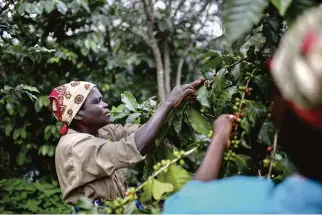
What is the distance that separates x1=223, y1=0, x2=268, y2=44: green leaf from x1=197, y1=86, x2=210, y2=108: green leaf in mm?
644

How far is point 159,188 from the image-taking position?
137cm

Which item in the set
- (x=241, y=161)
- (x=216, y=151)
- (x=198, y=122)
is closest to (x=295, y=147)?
(x=216, y=151)

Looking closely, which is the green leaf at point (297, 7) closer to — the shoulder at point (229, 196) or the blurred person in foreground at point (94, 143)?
the shoulder at point (229, 196)

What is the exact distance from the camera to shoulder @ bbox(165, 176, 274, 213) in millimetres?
976

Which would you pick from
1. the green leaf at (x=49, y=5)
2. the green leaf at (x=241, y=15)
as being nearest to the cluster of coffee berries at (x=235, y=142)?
the green leaf at (x=241, y=15)

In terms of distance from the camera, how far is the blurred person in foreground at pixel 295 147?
2.97ft

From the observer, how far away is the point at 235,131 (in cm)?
140

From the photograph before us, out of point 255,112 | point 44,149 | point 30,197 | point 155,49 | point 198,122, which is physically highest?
point 255,112

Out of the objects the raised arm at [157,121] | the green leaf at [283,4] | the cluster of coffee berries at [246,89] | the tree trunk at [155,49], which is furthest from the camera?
the tree trunk at [155,49]

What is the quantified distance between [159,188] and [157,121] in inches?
19.4

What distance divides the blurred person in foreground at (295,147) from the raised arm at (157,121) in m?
0.78

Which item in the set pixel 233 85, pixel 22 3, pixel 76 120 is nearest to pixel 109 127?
pixel 76 120

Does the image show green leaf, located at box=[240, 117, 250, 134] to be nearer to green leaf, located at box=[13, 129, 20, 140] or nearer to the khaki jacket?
the khaki jacket

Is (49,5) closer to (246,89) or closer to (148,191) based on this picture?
(246,89)
